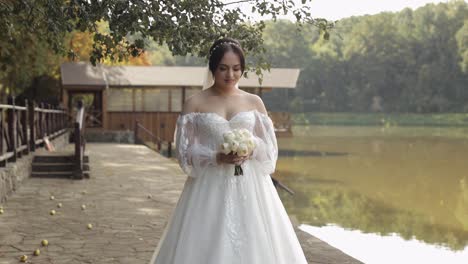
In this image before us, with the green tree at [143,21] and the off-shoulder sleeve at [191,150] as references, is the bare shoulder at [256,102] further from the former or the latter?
the green tree at [143,21]

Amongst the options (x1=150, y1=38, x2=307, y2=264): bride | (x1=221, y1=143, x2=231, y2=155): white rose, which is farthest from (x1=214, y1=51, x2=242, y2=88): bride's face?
(x1=221, y1=143, x2=231, y2=155): white rose

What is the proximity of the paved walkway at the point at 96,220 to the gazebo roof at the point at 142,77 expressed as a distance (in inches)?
624

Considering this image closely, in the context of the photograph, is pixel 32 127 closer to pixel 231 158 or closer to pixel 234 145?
pixel 231 158

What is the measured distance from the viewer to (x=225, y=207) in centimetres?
401

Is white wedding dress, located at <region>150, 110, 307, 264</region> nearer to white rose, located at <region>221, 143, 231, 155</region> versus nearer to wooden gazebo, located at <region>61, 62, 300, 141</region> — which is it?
white rose, located at <region>221, 143, 231, 155</region>

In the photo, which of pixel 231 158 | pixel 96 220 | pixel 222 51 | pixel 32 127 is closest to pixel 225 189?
pixel 231 158

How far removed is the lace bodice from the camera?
4.04 metres

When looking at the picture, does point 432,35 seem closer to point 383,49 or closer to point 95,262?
point 383,49

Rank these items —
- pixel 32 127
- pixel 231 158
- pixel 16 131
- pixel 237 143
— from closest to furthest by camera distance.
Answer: pixel 237 143 < pixel 231 158 < pixel 16 131 < pixel 32 127

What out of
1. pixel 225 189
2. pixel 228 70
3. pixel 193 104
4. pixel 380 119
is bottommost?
pixel 380 119

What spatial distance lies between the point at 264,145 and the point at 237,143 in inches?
16.0

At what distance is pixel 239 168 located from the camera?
13.2 ft

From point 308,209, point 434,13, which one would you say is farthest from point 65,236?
point 434,13

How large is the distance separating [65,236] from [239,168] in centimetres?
375
